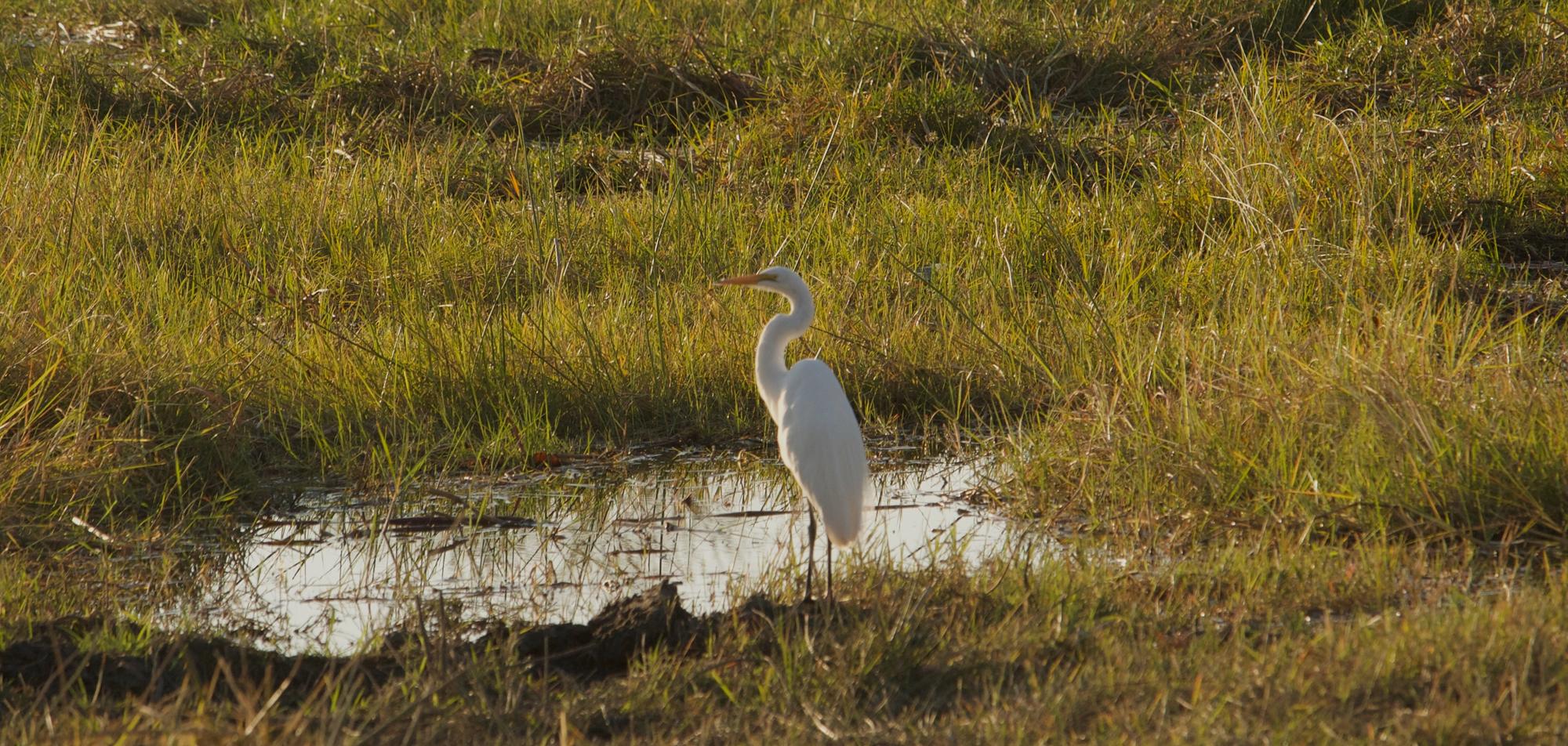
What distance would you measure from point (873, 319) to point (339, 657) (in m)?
2.36

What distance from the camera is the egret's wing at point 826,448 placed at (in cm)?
320

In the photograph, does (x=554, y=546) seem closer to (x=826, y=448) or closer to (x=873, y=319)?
(x=826, y=448)

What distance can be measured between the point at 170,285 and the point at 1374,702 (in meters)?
3.98

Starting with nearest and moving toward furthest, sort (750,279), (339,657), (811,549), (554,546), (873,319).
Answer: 1. (339,657)
2. (811,549)
3. (750,279)
4. (554,546)
5. (873,319)

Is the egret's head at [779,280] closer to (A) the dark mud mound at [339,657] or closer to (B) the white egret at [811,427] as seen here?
(B) the white egret at [811,427]

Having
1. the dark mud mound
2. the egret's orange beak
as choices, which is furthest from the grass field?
the egret's orange beak

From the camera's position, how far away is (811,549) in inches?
127

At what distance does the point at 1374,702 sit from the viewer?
2422 mm

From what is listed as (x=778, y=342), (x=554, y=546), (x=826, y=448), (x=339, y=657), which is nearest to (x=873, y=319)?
(x=778, y=342)

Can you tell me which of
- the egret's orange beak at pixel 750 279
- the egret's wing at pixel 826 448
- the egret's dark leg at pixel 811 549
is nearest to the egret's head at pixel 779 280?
the egret's orange beak at pixel 750 279

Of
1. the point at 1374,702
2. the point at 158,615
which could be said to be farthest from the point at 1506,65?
the point at 158,615

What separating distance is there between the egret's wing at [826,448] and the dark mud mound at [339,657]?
0.28m

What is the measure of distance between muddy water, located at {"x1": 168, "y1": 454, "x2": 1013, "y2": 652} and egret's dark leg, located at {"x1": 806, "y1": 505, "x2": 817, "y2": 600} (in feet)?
0.11

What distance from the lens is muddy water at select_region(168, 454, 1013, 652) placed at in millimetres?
3244
